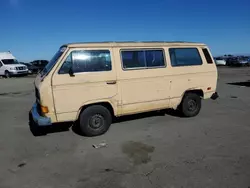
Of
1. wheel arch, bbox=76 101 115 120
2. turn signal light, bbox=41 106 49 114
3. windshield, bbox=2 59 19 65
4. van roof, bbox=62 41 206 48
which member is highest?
windshield, bbox=2 59 19 65

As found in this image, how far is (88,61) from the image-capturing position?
5.82m

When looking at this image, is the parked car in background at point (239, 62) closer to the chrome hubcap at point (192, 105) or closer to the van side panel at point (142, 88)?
the chrome hubcap at point (192, 105)

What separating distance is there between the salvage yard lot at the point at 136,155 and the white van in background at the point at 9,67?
21.8 metres

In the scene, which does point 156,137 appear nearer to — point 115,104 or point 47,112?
point 115,104

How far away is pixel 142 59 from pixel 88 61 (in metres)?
1.52

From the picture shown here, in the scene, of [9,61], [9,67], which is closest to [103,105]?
[9,67]

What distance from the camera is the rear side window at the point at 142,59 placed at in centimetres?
626

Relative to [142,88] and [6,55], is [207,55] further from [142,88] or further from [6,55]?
[6,55]

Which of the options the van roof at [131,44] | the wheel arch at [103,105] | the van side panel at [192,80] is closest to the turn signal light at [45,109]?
the wheel arch at [103,105]

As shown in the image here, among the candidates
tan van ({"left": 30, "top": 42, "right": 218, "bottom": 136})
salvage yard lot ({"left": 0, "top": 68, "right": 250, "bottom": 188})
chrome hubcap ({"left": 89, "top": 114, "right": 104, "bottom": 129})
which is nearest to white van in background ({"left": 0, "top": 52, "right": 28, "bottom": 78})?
salvage yard lot ({"left": 0, "top": 68, "right": 250, "bottom": 188})

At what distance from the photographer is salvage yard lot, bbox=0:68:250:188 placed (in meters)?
3.97

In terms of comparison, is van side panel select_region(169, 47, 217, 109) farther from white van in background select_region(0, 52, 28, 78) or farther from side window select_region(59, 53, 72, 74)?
white van in background select_region(0, 52, 28, 78)

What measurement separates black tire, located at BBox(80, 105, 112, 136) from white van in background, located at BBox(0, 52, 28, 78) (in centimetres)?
2435

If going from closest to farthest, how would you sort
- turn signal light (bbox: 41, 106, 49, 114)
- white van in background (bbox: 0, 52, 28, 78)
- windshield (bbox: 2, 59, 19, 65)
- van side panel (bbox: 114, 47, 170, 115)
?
turn signal light (bbox: 41, 106, 49, 114) < van side panel (bbox: 114, 47, 170, 115) < white van in background (bbox: 0, 52, 28, 78) < windshield (bbox: 2, 59, 19, 65)
